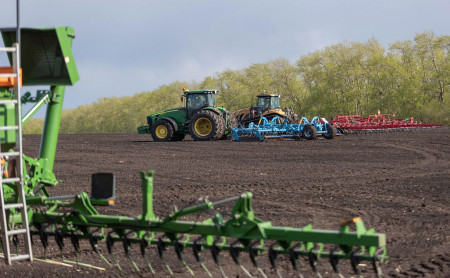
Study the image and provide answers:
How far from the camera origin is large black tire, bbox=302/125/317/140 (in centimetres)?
2699

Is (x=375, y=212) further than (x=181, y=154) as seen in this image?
No

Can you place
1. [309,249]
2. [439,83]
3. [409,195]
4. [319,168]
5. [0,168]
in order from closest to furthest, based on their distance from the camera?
[309,249]
[0,168]
[409,195]
[319,168]
[439,83]

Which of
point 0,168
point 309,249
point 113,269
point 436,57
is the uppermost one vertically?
point 436,57

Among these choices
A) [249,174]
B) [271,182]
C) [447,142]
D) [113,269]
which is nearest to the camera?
[113,269]

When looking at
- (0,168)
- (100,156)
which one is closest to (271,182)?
(0,168)

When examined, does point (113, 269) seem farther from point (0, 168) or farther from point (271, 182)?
point (271, 182)

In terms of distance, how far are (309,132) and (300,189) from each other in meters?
15.7

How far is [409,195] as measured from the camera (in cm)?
1070

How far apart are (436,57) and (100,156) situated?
1485 inches

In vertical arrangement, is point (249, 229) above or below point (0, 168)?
below

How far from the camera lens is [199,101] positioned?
28078 millimetres

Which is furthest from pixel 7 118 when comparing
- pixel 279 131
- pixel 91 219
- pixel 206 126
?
pixel 206 126

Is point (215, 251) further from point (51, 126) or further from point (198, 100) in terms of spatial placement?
point (198, 100)

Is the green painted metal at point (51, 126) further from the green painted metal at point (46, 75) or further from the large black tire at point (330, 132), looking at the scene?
the large black tire at point (330, 132)
